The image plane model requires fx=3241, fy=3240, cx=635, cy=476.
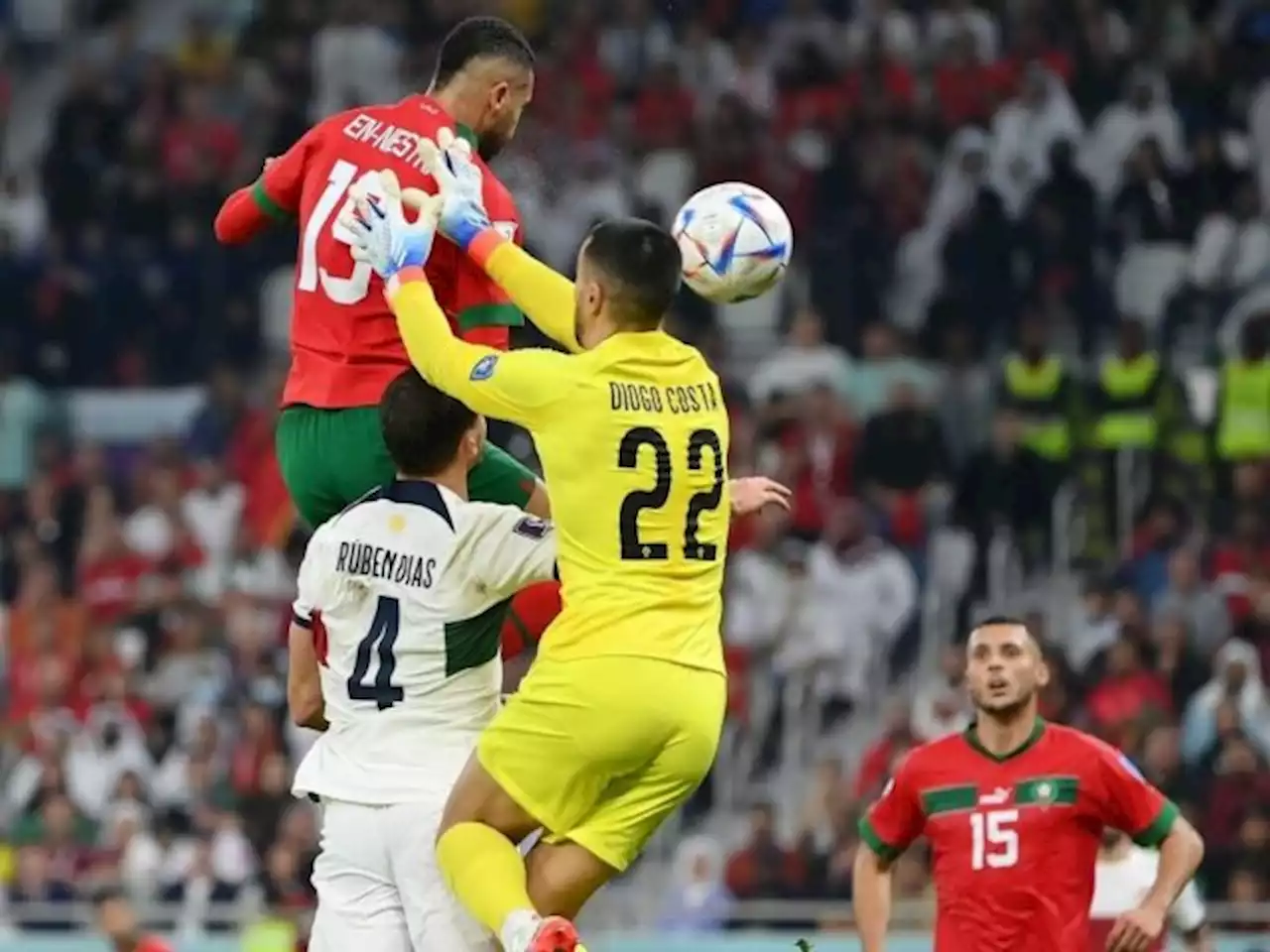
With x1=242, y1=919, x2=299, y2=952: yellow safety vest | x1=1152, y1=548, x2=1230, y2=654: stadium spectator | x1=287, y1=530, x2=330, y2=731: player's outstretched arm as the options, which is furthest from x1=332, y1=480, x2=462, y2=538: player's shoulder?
x1=1152, y1=548, x2=1230, y2=654: stadium spectator

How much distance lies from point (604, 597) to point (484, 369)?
0.64 m

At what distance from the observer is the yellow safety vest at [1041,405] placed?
58.8 feet

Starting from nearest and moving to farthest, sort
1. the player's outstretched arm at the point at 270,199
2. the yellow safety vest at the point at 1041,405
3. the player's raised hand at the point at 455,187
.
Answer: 1. the player's raised hand at the point at 455,187
2. the player's outstretched arm at the point at 270,199
3. the yellow safety vest at the point at 1041,405

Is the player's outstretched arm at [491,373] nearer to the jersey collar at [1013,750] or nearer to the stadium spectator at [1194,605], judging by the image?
the jersey collar at [1013,750]

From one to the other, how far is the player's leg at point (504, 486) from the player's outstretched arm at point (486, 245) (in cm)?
55

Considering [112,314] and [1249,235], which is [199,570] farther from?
[1249,235]

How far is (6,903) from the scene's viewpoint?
17125 mm

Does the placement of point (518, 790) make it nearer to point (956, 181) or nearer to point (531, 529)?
point (531, 529)

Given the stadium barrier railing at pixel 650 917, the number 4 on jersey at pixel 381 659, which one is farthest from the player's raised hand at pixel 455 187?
the stadium barrier railing at pixel 650 917

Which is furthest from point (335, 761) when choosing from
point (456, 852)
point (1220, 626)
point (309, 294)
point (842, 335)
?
point (842, 335)

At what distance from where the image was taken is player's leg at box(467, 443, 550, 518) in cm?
897

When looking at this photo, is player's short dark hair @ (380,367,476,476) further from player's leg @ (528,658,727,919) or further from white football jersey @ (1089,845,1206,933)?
white football jersey @ (1089,845,1206,933)

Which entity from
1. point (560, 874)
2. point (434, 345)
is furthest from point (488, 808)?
point (434, 345)

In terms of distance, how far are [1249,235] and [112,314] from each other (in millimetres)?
7180
